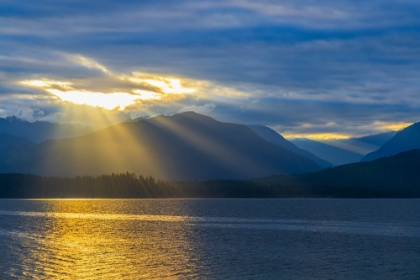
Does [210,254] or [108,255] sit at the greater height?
[108,255]

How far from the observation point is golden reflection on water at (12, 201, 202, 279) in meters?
A: 58.9

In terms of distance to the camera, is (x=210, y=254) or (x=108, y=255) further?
(x=210, y=254)

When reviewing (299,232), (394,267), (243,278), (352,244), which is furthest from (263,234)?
(243,278)

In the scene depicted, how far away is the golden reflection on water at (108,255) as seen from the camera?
2320 inches

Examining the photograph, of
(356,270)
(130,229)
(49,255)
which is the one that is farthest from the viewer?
(130,229)

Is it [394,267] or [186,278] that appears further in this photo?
[394,267]

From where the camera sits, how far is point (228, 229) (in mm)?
119125

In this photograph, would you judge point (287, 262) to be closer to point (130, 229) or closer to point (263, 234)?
point (263, 234)

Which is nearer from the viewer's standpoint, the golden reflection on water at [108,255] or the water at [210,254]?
the golden reflection on water at [108,255]

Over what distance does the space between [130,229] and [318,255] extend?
175 feet

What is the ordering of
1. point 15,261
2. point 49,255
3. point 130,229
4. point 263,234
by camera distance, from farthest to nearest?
1. point 130,229
2. point 263,234
3. point 49,255
4. point 15,261

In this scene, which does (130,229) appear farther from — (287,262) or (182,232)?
(287,262)

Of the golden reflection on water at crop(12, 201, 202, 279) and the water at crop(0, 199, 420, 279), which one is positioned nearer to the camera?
the golden reflection on water at crop(12, 201, 202, 279)

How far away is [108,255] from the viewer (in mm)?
73312
